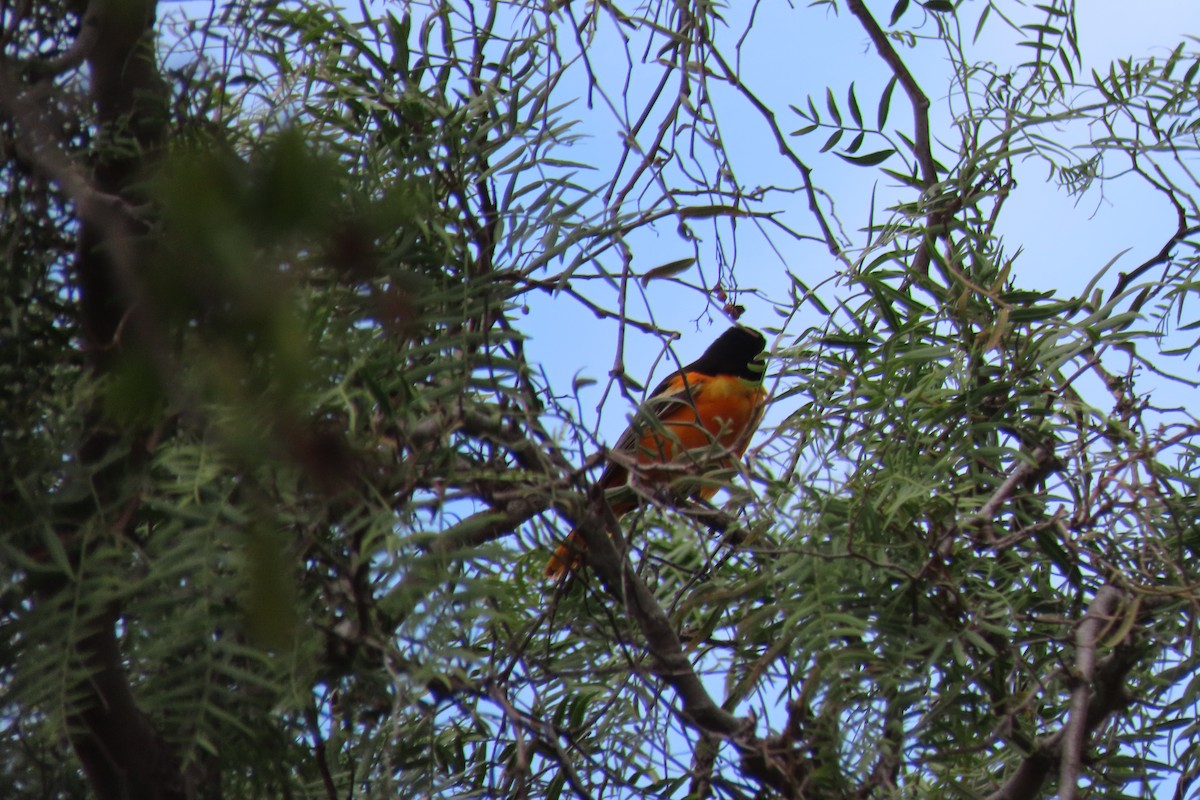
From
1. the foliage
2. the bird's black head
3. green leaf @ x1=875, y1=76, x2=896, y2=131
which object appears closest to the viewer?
the foliage

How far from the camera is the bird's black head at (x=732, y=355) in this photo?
12.6 ft

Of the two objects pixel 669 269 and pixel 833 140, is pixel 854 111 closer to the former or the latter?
pixel 833 140

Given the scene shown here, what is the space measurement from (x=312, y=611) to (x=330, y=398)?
0.18m

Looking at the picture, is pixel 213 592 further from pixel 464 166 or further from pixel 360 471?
pixel 464 166

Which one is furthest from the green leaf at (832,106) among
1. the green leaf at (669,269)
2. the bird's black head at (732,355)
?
the bird's black head at (732,355)

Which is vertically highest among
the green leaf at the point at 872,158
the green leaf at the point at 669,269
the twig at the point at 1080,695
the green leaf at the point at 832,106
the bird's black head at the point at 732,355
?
the bird's black head at the point at 732,355

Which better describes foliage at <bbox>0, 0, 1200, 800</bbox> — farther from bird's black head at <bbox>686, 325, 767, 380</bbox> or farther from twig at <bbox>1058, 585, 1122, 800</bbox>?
bird's black head at <bbox>686, 325, 767, 380</bbox>

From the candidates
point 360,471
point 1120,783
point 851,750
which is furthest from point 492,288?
point 1120,783

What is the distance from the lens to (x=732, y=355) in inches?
154

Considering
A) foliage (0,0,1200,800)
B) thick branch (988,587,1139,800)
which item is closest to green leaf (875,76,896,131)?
foliage (0,0,1200,800)

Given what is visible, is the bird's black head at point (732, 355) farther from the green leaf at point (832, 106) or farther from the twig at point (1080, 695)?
the twig at point (1080, 695)

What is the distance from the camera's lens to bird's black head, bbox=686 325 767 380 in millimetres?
3848

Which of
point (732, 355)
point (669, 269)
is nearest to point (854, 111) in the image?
point (669, 269)

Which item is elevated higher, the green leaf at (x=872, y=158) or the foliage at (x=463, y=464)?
the green leaf at (x=872, y=158)
